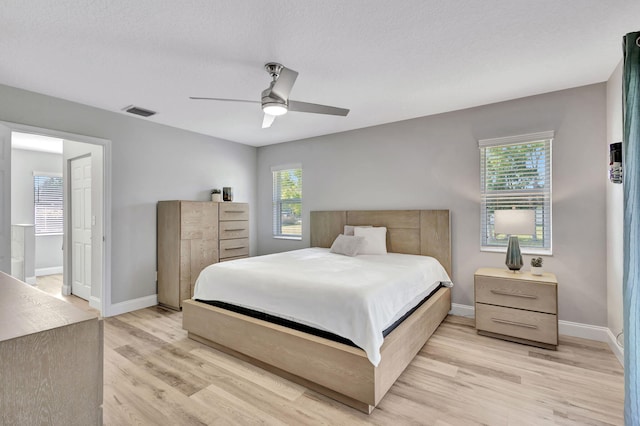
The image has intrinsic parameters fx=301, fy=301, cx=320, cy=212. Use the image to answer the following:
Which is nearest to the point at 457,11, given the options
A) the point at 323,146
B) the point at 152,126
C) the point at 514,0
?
the point at 514,0

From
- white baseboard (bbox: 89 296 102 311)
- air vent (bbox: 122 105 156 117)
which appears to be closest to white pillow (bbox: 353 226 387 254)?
air vent (bbox: 122 105 156 117)

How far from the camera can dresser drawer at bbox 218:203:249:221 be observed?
14.9ft

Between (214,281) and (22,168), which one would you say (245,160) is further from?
(22,168)

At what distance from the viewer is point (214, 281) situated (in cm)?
284

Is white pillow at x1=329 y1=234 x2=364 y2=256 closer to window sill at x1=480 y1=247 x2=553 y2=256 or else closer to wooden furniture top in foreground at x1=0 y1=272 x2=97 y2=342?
window sill at x1=480 y1=247 x2=553 y2=256

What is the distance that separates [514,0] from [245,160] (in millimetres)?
4535

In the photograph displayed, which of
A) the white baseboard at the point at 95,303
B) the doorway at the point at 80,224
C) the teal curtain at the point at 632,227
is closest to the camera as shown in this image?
the teal curtain at the point at 632,227

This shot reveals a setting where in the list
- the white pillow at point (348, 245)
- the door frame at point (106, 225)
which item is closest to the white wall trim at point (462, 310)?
the white pillow at point (348, 245)

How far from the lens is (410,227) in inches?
155

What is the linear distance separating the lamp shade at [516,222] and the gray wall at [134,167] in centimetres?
411

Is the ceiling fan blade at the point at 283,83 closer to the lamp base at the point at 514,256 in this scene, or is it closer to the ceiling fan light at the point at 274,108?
the ceiling fan light at the point at 274,108

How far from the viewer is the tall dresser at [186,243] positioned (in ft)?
12.9

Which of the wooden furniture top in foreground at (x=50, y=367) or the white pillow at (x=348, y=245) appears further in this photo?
the white pillow at (x=348, y=245)

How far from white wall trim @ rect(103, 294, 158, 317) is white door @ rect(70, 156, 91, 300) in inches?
29.5
